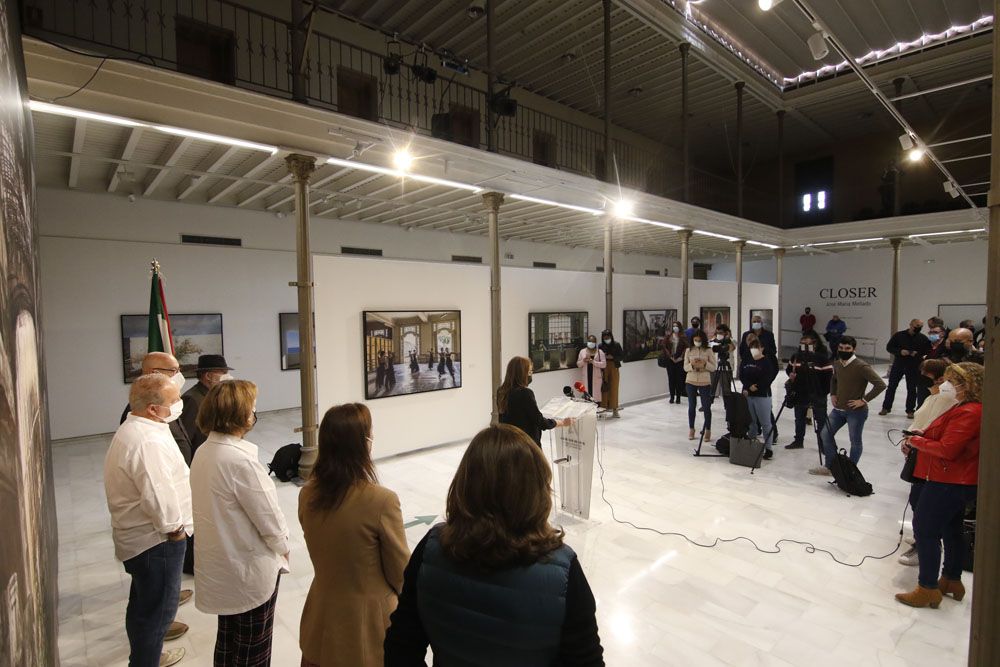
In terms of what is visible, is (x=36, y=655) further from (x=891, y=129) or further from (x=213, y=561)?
(x=891, y=129)

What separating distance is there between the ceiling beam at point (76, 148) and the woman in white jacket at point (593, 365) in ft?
25.4

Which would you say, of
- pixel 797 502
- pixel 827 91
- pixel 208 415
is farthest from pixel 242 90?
pixel 827 91

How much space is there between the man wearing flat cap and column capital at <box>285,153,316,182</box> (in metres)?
2.94

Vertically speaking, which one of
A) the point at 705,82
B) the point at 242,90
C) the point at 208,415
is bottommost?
the point at 208,415

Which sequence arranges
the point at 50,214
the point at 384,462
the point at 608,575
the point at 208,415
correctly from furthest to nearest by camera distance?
the point at 50,214, the point at 384,462, the point at 608,575, the point at 208,415

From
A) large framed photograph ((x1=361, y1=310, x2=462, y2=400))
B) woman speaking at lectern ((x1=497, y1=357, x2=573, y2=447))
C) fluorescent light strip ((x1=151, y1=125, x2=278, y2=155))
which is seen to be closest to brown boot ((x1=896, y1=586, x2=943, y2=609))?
woman speaking at lectern ((x1=497, y1=357, x2=573, y2=447))

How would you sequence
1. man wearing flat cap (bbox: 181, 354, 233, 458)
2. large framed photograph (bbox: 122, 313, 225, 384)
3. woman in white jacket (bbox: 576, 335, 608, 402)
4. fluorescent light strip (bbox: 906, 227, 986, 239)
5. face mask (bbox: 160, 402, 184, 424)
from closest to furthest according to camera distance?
face mask (bbox: 160, 402, 184, 424) → man wearing flat cap (bbox: 181, 354, 233, 458) → large framed photograph (bbox: 122, 313, 225, 384) → woman in white jacket (bbox: 576, 335, 608, 402) → fluorescent light strip (bbox: 906, 227, 986, 239)

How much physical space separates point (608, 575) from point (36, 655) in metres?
3.54

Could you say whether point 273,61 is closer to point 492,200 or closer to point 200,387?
point 492,200

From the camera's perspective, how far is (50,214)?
312 inches

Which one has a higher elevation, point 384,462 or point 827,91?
point 827,91

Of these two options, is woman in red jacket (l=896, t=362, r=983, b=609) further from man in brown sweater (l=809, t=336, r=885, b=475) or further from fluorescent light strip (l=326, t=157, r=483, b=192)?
fluorescent light strip (l=326, t=157, r=483, b=192)

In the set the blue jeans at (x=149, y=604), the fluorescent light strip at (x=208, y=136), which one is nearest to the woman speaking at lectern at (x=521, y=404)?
the blue jeans at (x=149, y=604)

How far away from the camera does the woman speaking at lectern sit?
4277mm
